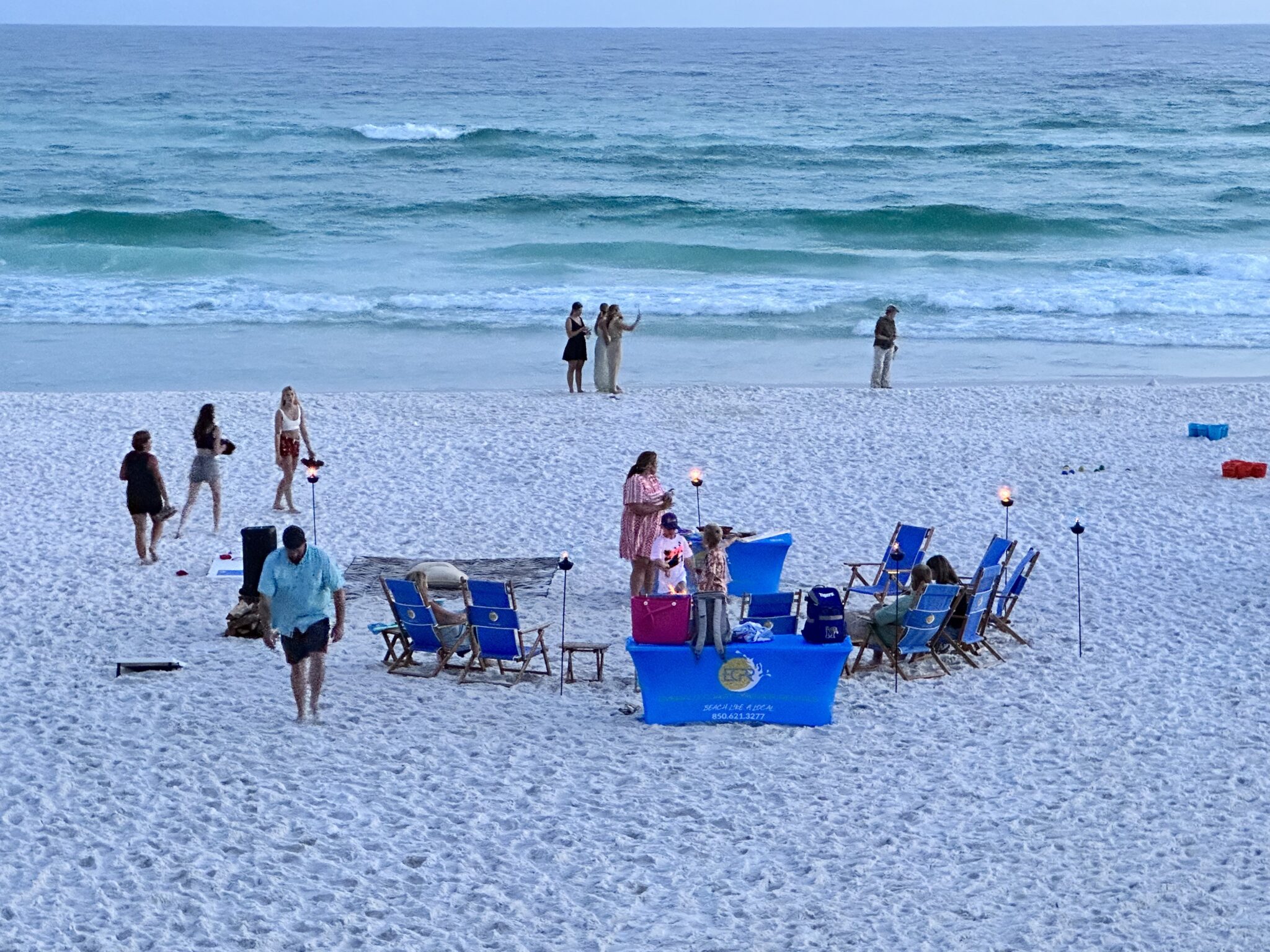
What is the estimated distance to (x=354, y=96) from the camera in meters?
76.1

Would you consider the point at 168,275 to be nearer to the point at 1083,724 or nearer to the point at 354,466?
Answer: the point at 354,466

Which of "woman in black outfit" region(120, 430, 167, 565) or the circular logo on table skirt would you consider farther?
"woman in black outfit" region(120, 430, 167, 565)

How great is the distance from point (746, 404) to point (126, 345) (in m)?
11.1

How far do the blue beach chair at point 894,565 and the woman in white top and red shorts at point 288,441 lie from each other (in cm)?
499

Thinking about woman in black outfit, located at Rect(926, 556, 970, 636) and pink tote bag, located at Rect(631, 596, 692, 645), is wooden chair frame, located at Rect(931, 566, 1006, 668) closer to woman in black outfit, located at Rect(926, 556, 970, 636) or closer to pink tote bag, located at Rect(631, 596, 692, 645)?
woman in black outfit, located at Rect(926, 556, 970, 636)

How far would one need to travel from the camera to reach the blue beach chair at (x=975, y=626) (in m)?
10.2

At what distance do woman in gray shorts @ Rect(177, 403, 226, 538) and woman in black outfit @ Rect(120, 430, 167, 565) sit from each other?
0.76 meters

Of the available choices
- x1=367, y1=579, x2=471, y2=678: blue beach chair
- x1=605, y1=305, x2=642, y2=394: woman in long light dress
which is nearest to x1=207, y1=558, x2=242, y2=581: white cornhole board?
x1=367, y1=579, x2=471, y2=678: blue beach chair

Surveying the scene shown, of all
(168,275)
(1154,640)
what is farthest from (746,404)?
(168,275)

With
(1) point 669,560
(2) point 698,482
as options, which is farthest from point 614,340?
(1) point 669,560

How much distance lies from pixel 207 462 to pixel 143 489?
1.03 m

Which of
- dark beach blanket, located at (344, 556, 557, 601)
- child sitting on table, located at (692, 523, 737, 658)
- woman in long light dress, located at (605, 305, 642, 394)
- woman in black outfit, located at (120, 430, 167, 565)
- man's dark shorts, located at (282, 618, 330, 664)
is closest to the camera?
man's dark shorts, located at (282, 618, 330, 664)

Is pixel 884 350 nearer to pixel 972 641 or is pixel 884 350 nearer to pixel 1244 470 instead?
pixel 1244 470

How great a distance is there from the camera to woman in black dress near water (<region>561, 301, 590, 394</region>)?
62.5 ft
